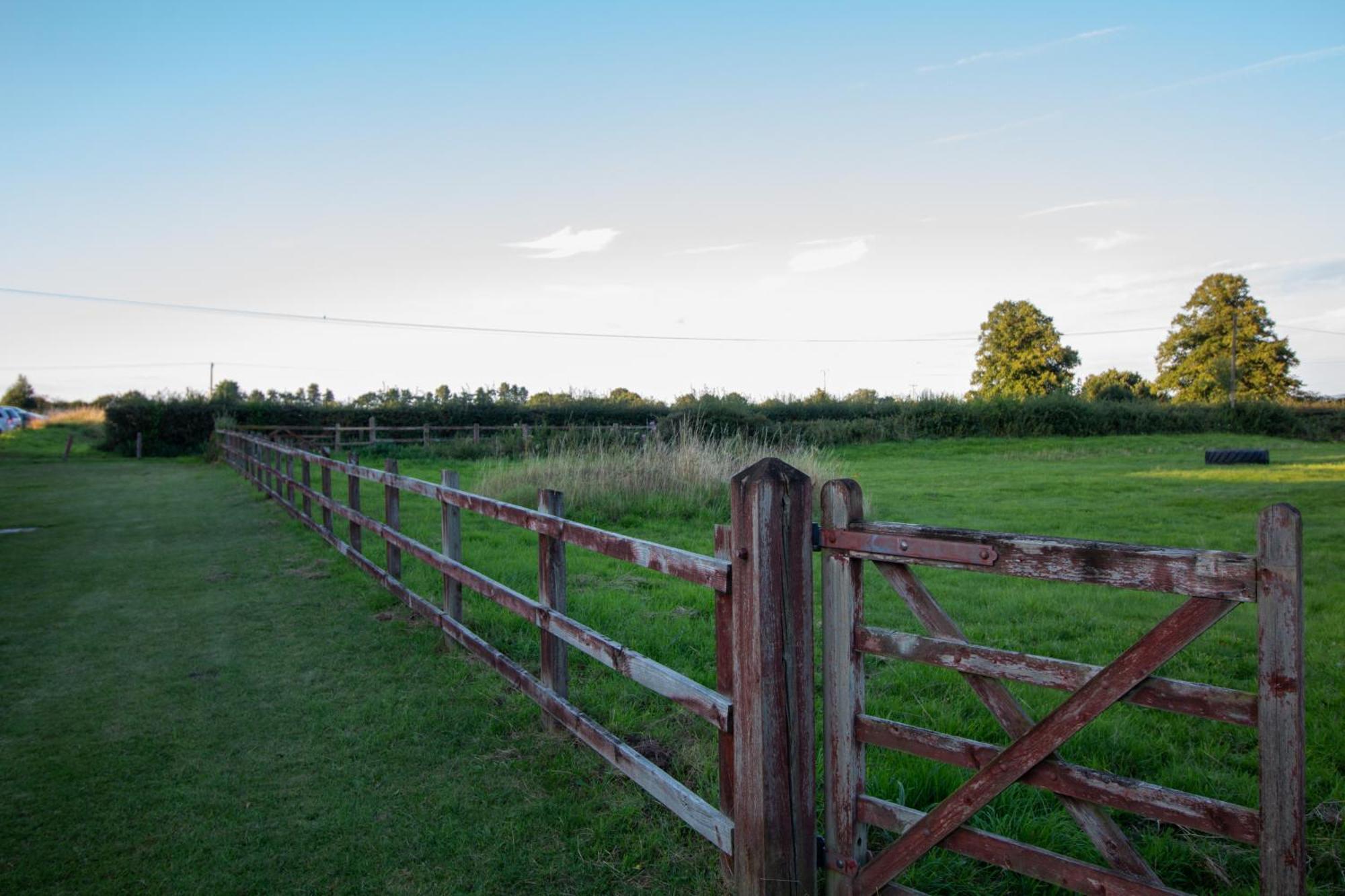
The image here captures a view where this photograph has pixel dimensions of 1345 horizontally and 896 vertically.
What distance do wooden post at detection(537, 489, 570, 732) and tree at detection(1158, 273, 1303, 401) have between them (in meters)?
57.8

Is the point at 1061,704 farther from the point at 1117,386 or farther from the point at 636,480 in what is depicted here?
the point at 1117,386

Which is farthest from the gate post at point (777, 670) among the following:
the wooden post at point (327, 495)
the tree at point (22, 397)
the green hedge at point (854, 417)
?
the tree at point (22, 397)

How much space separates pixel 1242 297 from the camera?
51.5 metres

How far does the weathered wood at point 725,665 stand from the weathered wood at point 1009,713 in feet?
1.68

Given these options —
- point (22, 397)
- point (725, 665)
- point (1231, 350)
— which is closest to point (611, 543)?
point (725, 665)

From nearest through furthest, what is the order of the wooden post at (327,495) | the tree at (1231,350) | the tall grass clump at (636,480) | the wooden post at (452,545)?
1. the wooden post at (452,545)
2. the wooden post at (327,495)
3. the tall grass clump at (636,480)
4. the tree at (1231,350)

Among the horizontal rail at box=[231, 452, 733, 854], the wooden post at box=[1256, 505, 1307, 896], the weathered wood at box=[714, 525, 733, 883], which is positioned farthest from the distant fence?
the wooden post at box=[1256, 505, 1307, 896]

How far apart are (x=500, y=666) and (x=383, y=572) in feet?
9.72

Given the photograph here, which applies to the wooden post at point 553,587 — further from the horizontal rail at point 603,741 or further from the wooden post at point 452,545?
the wooden post at point 452,545

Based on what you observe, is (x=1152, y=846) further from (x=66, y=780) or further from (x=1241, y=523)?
(x=1241, y=523)

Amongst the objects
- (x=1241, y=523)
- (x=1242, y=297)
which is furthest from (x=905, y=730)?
(x=1242, y=297)

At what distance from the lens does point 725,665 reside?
2629 millimetres

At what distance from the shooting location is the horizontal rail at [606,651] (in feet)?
8.85

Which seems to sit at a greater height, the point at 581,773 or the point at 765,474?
the point at 765,474
